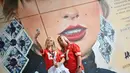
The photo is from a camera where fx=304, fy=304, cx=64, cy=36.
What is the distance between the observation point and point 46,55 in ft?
4.11

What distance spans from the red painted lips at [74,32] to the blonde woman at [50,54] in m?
0.07

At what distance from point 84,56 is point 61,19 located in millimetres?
188

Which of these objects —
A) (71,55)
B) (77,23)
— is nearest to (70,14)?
(77,23)

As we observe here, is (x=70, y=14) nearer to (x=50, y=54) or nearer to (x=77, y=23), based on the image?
(x=77, y=23)

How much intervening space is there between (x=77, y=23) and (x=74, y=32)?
0.04m

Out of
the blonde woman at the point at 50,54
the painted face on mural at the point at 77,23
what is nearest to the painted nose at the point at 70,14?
the painted face on mural at the point at 77,23

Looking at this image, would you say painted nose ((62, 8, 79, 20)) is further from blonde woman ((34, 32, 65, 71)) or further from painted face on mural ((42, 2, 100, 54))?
blonde woman ((34, 32, 65, 71))

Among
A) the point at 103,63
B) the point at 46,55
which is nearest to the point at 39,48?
the point at 46,55

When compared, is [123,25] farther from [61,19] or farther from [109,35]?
[61,19]

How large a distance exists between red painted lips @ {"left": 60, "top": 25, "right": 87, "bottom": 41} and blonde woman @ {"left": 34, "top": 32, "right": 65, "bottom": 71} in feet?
0.23

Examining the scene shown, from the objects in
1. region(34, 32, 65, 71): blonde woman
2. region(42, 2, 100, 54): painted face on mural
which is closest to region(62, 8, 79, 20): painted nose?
region(42, 2, 100, 54): painted face on mural

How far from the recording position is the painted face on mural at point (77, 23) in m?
1.28

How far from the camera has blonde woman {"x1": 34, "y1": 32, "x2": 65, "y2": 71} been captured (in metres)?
1.25

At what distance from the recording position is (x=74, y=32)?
1.31 meters
